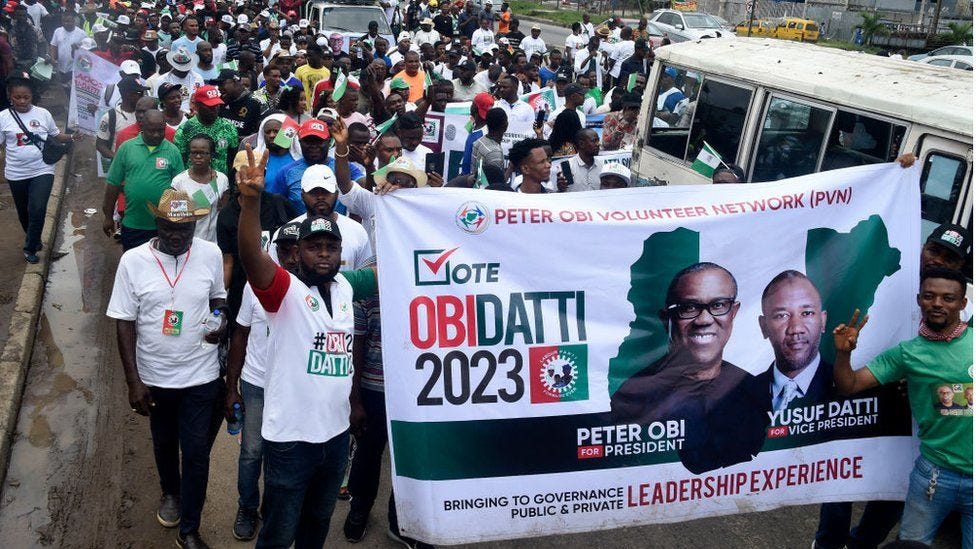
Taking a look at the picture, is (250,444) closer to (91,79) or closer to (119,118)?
(119,118)

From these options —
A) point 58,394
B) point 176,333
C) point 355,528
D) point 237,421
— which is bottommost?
point 58,394

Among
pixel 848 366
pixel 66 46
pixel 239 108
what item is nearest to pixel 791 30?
pixel 66 46

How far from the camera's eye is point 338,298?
13.4ft

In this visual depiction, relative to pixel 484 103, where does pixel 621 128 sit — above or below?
below

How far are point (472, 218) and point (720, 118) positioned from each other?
4802 mm

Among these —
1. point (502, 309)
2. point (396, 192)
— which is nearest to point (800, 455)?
point (502, 309)

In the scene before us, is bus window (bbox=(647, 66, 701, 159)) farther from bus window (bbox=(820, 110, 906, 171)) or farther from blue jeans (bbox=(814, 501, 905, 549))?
blue jeans (bbox=(814, 501, 905, 549))

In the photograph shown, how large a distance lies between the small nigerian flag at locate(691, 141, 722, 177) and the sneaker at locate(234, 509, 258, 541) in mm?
4752

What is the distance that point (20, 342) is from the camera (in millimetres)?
7328

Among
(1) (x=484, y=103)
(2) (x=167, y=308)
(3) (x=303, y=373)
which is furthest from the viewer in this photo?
(1) (x=484, y=103)

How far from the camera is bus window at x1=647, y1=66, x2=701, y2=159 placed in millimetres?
8945

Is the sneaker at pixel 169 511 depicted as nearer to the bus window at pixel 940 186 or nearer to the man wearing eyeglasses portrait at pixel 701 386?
the man wearing eyeglasses portrait at pixel 701 386

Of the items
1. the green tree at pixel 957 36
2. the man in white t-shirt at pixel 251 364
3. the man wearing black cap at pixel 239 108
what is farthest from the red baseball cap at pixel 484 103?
the green tree at pixel 957 36

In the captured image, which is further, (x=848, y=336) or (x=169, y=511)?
(x=169, y=511)
